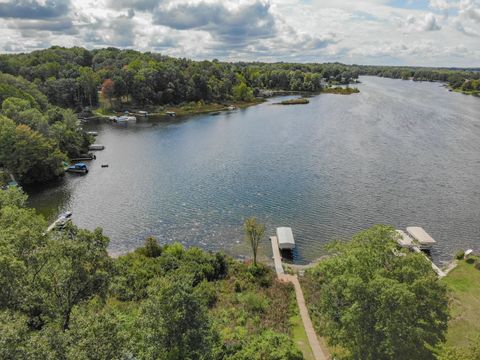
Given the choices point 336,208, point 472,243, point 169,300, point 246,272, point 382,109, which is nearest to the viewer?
point 169,300

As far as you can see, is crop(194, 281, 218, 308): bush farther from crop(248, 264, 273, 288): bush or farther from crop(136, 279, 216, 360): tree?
crop(136, 279, 216, 360): tree

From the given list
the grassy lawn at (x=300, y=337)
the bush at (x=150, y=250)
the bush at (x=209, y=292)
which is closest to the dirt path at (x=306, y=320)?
the grassy lawn at (x=300, y=337)

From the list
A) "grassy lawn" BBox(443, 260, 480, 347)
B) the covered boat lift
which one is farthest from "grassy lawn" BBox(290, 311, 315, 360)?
the covered boat lift

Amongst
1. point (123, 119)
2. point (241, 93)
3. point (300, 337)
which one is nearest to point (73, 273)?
point (300, 337)

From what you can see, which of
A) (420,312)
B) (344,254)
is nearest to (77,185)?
(344,254)

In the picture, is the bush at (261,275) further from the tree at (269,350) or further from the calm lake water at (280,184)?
the tree at (269,350)

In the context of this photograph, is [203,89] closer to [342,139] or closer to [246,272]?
[342,139]
